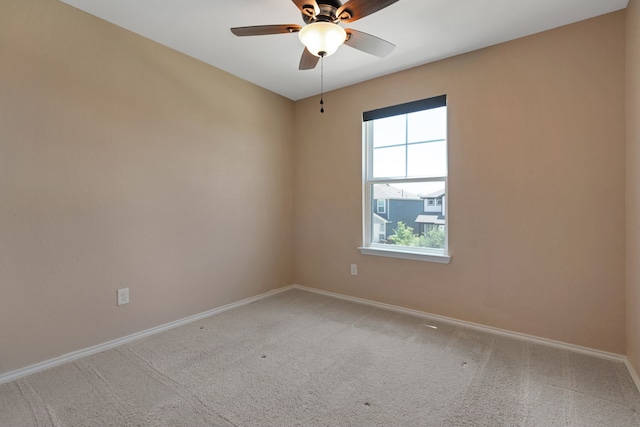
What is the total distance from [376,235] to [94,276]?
254cm

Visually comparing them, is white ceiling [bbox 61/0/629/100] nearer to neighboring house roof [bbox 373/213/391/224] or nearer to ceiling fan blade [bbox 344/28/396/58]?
ceiling fan blade [bbox 344/28/396/58]

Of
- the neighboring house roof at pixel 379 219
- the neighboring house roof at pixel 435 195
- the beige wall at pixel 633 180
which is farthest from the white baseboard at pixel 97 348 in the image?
the beige wall at pixel 633 180

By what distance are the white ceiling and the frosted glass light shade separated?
1.88ft

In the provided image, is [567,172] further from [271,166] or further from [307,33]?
[271,166]

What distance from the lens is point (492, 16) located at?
7.00ft

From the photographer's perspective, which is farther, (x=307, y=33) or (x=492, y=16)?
(x=492, y=16)

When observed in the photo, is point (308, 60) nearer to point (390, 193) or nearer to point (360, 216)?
point (390, 193)

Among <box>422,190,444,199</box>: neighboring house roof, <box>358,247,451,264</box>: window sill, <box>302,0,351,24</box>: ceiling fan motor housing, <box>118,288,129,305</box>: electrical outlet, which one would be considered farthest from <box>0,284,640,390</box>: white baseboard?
<box>302,0,351,24</box>: ceiling fan motor housing

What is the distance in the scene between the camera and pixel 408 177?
3.05 metres

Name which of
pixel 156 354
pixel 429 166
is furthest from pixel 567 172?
pixel 156 354

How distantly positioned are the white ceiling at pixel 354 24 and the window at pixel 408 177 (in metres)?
0.51

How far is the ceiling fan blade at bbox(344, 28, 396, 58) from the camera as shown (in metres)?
1.81

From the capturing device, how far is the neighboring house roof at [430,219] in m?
2.88

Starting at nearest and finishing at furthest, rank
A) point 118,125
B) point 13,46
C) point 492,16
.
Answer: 1. point 13,46
2. point 492,16
3. point 118,125
